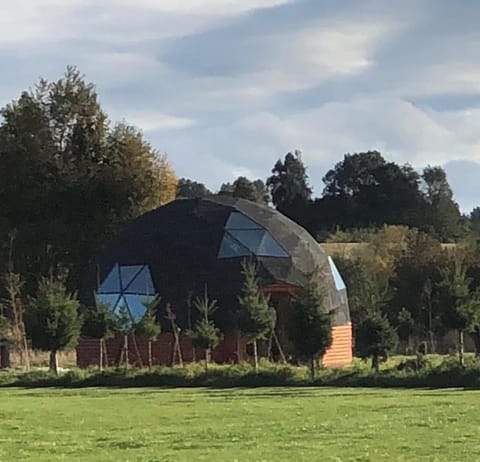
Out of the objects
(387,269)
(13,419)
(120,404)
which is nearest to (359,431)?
(13,419)

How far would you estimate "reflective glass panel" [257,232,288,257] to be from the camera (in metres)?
47.9

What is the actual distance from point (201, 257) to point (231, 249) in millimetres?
1345

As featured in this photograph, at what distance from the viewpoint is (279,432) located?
16.9m

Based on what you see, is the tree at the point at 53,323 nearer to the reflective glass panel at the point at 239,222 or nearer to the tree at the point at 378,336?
the tree at the point at 378,336

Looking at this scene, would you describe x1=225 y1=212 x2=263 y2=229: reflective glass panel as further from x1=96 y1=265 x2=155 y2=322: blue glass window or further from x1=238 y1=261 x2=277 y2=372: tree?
x1=238 y1=261 x2=277 y2=372: tree

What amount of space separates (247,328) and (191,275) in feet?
39.3

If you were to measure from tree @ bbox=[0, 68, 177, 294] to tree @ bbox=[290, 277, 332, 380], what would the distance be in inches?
1017

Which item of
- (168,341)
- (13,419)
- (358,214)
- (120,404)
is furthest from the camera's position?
(358,214)

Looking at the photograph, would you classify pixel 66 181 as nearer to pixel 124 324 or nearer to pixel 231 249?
pixel 231 249

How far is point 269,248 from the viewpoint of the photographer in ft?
158

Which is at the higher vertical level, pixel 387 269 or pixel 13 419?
pixel 387 269

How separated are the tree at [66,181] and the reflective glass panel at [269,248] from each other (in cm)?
1320

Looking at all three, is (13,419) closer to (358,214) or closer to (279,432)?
(279,432)

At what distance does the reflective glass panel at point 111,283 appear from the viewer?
48.8 metres
